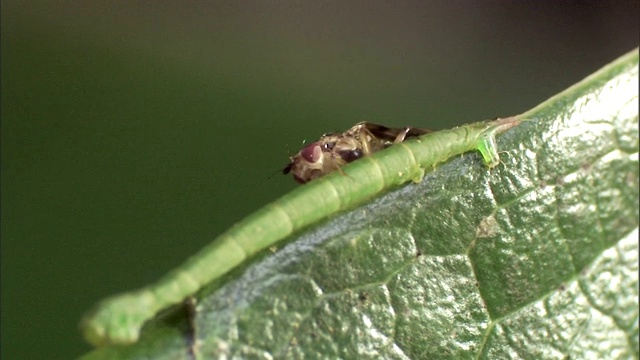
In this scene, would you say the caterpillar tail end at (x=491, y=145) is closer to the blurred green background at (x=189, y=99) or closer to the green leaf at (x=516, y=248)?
the green leaf at (x=516, y=248)

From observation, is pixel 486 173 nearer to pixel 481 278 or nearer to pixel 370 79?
pixel 481 278

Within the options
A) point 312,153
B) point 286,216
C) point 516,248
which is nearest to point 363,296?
point 286,216

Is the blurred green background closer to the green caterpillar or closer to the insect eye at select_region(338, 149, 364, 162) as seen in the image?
the insect eye at select_region(338, 149, 364, 162)

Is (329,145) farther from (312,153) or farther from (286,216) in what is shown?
(286,216)

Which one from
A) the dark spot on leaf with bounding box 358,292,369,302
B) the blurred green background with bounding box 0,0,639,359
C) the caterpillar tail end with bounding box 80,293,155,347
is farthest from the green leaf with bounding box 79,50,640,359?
the blurred green background with bounding box 0,0,639,359

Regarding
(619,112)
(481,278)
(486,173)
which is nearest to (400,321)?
(481,278)

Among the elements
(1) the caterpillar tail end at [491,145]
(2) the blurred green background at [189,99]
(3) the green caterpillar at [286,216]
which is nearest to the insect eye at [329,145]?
(3) the green caterpillar at [286,216]
